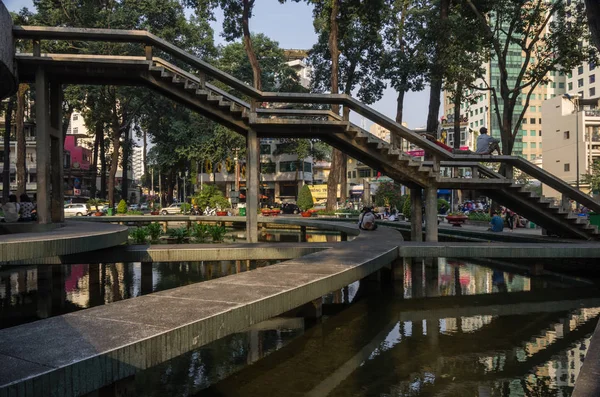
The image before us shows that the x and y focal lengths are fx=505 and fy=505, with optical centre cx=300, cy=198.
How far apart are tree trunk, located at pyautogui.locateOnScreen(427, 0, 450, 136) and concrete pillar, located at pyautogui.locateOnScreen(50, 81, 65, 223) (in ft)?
60.9

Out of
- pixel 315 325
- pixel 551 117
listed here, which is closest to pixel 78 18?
pixel 315 325

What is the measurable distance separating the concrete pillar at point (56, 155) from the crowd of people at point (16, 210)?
0.96 m

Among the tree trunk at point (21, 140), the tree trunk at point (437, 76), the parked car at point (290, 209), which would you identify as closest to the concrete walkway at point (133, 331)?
the tree trunk at point (437, 76)

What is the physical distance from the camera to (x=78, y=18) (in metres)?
42.8

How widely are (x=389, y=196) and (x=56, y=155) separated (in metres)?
28.1

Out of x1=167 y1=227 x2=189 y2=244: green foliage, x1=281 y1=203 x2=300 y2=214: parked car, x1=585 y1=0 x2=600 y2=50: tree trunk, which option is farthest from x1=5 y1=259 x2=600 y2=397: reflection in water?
x1=281 y1=203 x2=300 y2=214: parked car

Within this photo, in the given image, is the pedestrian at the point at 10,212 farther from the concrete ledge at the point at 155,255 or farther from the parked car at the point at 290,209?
the parked car at the point at 290,209

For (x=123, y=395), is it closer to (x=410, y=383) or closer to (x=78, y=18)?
(x=410, y=383)

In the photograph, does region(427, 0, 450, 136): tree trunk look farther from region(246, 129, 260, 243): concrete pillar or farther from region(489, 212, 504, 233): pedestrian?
region(246, 129, 260, 243): concrete pillar

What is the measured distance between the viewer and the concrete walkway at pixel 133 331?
176 inches

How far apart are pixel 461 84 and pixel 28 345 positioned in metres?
26.0

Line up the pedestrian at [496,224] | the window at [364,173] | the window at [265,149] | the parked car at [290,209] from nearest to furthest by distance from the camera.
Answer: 1. the pedestrian at [496,224]
2. the parked car at [290,209]
3. the window at [265,149]
4. the window at [364,173]

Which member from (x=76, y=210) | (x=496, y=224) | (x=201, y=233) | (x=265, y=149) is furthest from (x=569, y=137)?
(x=201, y=233)

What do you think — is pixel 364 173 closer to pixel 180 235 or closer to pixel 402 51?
pixel 402 51
